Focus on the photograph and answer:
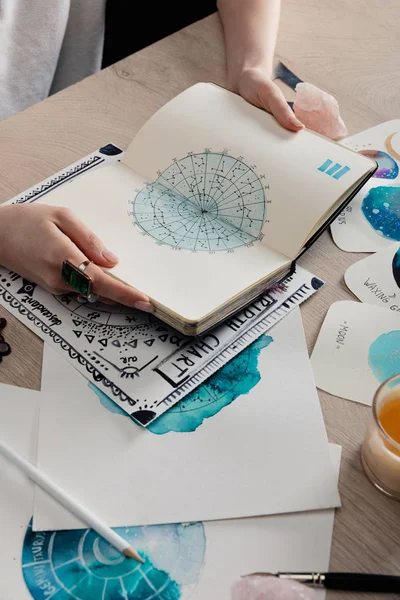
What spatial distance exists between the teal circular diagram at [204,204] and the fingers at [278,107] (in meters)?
0.08

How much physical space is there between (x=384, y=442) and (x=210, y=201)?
1.17 feet

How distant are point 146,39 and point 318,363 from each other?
3.38 feet

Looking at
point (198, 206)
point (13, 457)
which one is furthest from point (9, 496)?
point (198, 206)

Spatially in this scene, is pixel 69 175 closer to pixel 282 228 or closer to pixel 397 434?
pixel 282 228

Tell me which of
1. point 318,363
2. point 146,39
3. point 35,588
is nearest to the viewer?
point 35,588

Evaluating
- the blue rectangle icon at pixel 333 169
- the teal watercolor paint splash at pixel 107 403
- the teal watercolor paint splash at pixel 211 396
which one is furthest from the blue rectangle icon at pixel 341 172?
the teal watercolor paint splash at pixel 107 403

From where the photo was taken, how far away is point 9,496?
1.86ft

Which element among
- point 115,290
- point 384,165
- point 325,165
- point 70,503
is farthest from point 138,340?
point 384,165

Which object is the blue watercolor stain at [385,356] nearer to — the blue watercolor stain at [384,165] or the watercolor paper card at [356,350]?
the watercolor paper card at [356,350]

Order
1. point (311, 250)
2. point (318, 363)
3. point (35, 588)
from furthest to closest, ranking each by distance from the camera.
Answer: point (311, 250), point (318, 363), point (35, 588)

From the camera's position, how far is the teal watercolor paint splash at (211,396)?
614 mm

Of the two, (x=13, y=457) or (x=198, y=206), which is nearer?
(x=13, y=457)

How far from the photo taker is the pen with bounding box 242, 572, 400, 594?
51cm

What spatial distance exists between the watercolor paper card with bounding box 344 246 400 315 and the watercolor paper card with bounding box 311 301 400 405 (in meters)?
0.02
